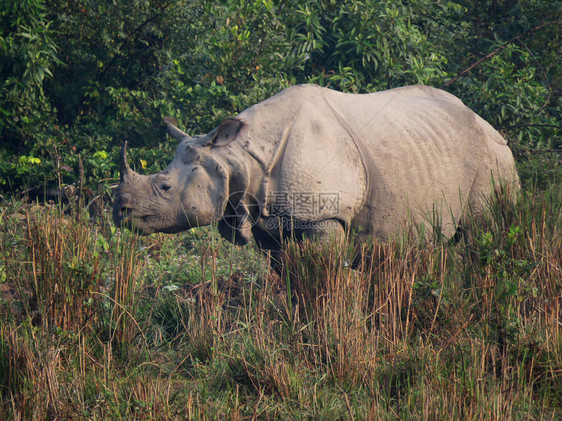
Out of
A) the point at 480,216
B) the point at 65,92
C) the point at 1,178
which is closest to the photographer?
the point at 480,216

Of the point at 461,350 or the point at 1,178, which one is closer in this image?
the point at 461,350

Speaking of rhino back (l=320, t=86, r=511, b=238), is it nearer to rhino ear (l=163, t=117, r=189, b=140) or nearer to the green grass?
the green grass

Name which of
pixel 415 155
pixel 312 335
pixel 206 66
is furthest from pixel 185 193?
pixel 206 66

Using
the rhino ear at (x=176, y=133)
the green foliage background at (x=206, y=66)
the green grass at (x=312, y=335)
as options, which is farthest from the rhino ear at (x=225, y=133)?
the green foliage background at (x=206, y=66)

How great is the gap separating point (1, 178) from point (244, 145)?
4166 millimetres

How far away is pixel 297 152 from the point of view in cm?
446

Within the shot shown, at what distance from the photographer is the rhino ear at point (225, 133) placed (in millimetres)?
4602

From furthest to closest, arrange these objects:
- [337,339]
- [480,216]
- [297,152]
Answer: [480,216] < [297,152] < [337,339]

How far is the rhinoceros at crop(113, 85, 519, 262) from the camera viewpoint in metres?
4.49

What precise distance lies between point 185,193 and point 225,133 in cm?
48

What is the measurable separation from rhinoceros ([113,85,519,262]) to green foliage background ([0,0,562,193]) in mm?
2662

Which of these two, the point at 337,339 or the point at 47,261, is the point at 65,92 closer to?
the point at 47,261

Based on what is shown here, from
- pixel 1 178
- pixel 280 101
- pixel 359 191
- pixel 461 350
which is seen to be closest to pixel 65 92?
pixel 1 178

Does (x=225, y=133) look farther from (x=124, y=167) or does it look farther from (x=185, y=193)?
(x=124, y=167)
